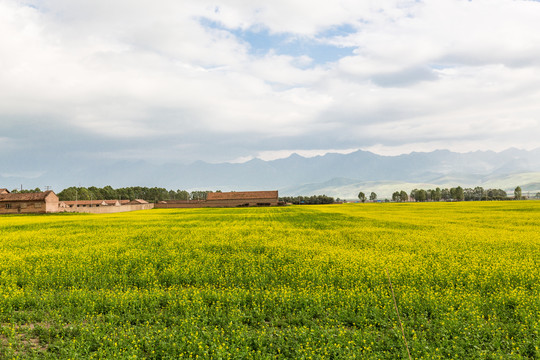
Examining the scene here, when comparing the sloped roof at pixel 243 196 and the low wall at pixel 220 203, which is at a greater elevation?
the sloped roof at pixel 243 196

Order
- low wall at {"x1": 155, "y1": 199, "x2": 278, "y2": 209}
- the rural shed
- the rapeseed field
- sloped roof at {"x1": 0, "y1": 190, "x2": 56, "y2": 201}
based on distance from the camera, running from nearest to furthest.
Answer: the rapeseed field < sloped roof at {"x1": 0, "y1": 190, "x2": 56, "y2": 201} < low wall at {"x1": 155, "y1": 199, "x2": 278, "y2": 209} < the rural shed

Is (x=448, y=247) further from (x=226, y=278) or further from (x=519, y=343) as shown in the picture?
(x=226, y=278)

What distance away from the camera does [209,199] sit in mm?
138000

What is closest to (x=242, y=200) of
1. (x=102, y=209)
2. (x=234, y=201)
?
(x=234, y=201)

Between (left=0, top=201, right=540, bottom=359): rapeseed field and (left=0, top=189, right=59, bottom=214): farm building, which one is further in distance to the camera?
(left=0, top=189, right=59, bottom=214): farm building

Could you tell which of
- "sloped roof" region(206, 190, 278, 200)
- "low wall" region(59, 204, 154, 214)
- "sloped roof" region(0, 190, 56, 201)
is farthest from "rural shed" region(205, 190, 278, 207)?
"sloped roof" region(0, 190, 56, 201)

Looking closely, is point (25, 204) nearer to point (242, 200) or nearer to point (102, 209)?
point (102, 209)

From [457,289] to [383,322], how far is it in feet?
15.7

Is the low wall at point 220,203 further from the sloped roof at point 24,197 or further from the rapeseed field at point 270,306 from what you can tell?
the rapeseed field at point 270,306

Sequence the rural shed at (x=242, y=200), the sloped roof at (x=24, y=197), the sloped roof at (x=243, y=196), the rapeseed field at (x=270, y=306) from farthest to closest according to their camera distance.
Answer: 1. the sloped roof at (x=243, y=196)
2. the rural shed at (x=242, y=200)
3. the sloped roof at (x=24, y=197)
4. the rapeseed field at (x=270, y=306)

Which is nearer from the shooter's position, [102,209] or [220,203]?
[102,209]

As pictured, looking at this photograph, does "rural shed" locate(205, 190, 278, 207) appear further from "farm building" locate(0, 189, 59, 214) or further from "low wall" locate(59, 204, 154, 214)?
"farm building" locate(0, 189, 59, 214)

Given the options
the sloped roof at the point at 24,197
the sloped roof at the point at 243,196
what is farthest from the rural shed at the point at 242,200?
the sloped roof at the point at 24,197

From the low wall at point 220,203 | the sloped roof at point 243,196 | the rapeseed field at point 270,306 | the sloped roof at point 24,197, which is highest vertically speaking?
the sloped roof at point 24,197
